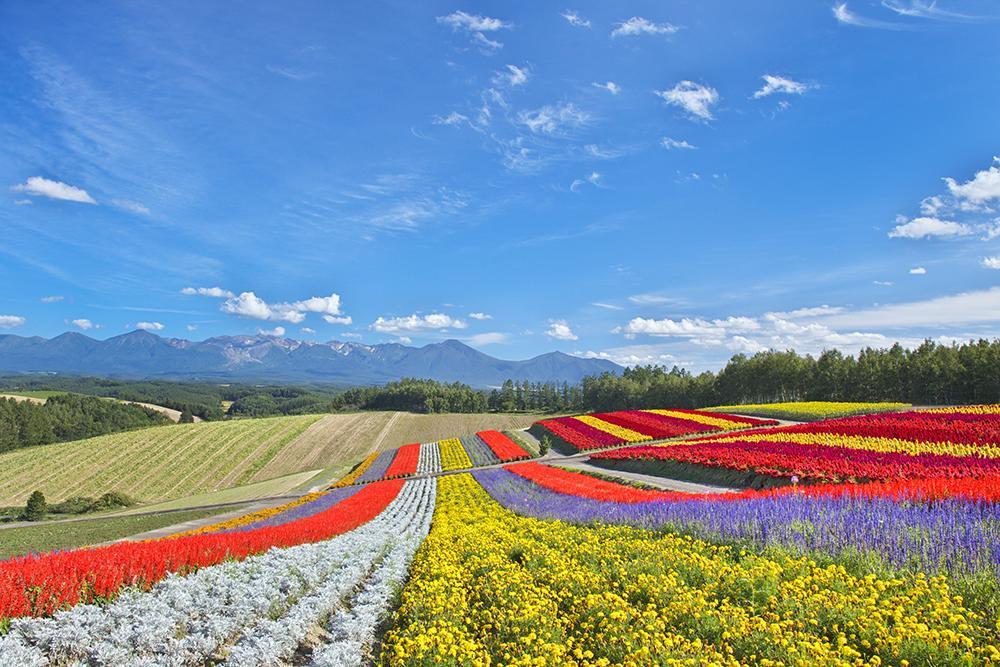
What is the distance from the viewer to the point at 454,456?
5253 centimetres

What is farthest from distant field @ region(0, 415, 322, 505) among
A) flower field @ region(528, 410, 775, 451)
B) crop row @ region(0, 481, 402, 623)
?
crop row @ region(0, 481, 402, 623)

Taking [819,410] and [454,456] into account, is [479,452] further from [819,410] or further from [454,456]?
[819,410]

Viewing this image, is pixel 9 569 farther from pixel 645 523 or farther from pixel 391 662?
pixel 645 523

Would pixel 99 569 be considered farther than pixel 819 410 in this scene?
No

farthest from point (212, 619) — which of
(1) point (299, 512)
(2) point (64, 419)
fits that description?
(2) point (64, 419)

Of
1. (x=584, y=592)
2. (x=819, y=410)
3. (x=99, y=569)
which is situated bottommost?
(x=819, y=410)

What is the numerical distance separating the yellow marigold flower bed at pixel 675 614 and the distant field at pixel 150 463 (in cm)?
5512

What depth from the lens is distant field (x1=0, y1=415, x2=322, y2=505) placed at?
55.5 metres

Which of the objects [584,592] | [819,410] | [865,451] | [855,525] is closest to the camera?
[584,592]

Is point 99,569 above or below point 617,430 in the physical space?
above

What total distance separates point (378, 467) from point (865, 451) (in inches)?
1544

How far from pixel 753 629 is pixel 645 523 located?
635cm

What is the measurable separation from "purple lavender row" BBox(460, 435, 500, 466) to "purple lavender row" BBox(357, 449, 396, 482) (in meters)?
7.97

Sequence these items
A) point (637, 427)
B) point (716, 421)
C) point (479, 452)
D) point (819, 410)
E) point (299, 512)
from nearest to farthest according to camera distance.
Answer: point (299, 512)
point (716, 421)
point (637, 427)
point (819, 410)
point (479, 452)
